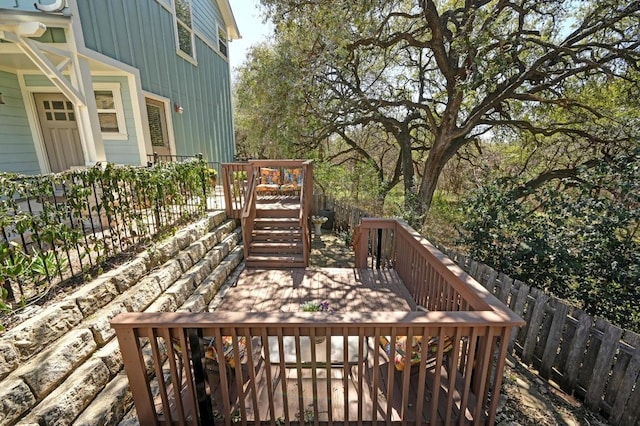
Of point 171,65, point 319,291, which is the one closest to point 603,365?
point 319,291

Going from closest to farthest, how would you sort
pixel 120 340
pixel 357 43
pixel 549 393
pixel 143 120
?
1. pixel 120 340
2. pixel 549 393
3. pixel 143 120
4. pixel 357 43

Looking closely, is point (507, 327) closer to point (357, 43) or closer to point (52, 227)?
point (52, 227)

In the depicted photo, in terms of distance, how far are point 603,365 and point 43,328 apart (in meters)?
4.50

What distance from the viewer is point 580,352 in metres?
2.56

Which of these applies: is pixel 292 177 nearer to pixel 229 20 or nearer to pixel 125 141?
pixel 125 141

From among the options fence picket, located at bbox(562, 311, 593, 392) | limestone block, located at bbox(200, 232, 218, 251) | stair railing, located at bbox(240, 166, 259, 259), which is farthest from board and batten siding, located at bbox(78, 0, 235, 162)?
fence picket, located at bbox(562, 311, 593, 392)

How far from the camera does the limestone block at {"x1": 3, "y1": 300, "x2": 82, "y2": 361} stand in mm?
1865

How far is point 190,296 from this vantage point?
11.7 ft

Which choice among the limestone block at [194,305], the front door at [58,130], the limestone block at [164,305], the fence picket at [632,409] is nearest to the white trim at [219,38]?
the front door at [58,130]

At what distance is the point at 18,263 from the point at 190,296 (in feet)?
5.80

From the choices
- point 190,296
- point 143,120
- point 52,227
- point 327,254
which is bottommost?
point 327,254

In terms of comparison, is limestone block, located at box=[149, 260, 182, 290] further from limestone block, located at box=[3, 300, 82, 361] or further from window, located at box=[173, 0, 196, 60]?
window, located at box=[173, 0, 196, 60]

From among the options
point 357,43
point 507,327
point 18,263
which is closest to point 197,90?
point 357,43

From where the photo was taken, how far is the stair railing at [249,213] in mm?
5090
